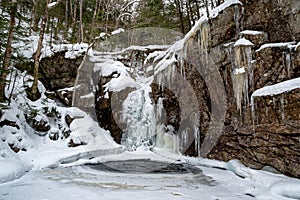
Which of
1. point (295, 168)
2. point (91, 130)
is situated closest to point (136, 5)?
point (91, 130)

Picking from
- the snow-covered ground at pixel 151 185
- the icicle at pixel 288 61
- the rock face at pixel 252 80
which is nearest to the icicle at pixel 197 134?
the rock face at pixel 252 80

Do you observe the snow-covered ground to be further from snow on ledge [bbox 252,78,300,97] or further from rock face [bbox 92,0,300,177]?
snow on ledge [bbox 252,78,300,97]

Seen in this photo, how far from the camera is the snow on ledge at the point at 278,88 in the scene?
5.54 m

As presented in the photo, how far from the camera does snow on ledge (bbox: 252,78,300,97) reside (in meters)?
5.54

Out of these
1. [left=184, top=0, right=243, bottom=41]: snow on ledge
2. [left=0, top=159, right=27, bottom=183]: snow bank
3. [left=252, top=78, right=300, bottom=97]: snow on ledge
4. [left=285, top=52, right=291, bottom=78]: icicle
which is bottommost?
[left=0, top=159, right=27, bottom=183]: snow bank

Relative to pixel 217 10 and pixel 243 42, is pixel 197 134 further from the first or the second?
pixel 217 10

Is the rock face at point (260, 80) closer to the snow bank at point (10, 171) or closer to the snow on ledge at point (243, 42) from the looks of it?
the snow on ledge at point (243, 42)

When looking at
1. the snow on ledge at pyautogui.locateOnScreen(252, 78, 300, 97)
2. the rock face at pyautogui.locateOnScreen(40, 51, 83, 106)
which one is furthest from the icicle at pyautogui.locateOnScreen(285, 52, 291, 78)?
the rock face at pyautogui.locateOnScreen(40, 51, 83, 106)

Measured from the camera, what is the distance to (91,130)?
443 inches

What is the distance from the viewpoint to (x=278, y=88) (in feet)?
19.2

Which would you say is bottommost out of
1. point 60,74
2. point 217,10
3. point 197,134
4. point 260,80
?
point 197,134

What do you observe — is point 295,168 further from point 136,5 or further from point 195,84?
point 136,5

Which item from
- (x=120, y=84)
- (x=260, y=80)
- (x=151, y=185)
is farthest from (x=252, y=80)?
(x=120, y=84)

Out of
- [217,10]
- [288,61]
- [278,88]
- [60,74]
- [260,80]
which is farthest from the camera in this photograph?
[60,74]
